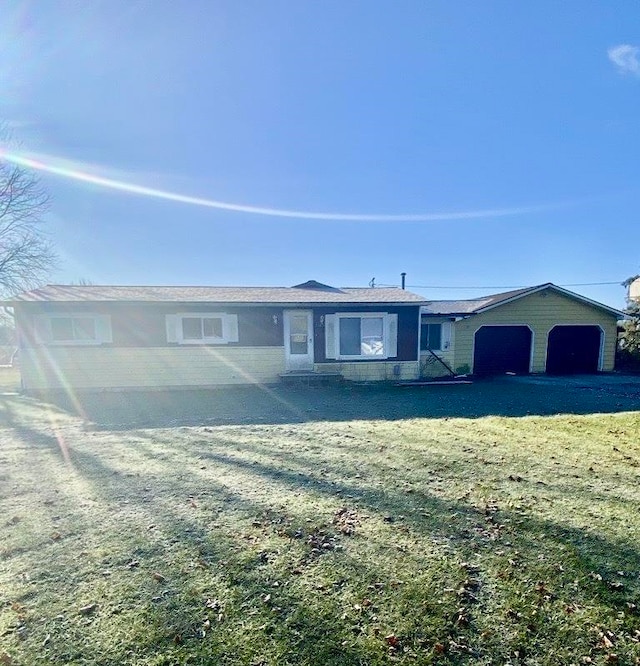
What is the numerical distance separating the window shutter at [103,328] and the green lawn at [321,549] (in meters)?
5.96

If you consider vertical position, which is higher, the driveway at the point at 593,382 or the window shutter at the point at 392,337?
the window shutter at the point at 392,337

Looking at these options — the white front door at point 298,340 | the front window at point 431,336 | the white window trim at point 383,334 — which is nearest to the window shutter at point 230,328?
the white front door at point 298,340

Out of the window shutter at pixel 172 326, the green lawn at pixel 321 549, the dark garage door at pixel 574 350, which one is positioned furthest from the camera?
the dark garage door at pixel 574 350

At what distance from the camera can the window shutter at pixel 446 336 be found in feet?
50.2

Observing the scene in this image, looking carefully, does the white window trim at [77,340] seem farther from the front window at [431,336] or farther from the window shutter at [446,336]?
the window shutter at [446,336]

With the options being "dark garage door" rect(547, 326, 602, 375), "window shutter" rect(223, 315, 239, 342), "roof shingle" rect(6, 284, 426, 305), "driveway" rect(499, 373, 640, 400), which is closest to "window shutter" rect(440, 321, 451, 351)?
"driveway" rect(499, 373, 640, 400)

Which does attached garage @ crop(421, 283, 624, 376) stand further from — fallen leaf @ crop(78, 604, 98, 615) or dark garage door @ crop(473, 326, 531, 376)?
fallen leaf @ crop(78, 604, 98, 615)

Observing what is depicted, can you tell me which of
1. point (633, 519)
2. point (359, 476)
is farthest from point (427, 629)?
point (633, 519)

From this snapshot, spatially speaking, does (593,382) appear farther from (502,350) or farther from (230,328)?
(230,328)

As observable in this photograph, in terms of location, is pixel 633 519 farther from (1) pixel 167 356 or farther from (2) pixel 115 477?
(1) pixel 167 356

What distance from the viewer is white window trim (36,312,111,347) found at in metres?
11.8

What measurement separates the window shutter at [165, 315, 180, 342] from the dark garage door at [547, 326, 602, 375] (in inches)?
613

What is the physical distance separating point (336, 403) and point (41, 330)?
989 cm

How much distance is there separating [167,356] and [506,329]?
45.7 ft
